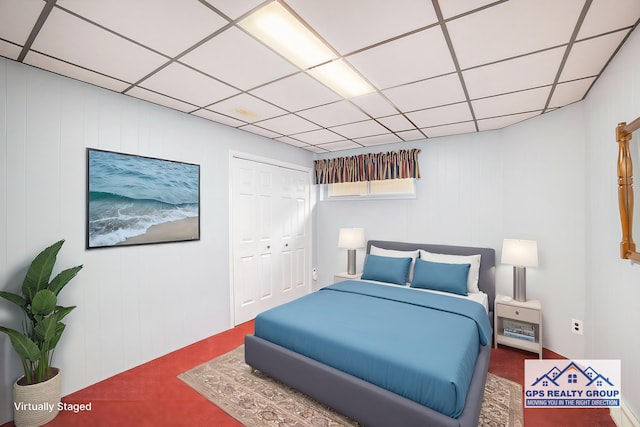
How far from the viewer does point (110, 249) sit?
260cm

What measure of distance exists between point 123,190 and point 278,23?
2.08m

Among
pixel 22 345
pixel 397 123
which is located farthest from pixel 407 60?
pixel 22 345

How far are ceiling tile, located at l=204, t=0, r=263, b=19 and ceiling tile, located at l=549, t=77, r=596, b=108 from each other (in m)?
2.53

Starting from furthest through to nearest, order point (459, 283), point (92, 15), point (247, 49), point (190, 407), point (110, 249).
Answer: point (459, 283)
point (110, 249)
point (190, 407)
point (247, 49)
point (92, 15)

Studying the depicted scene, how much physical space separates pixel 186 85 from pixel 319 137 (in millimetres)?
1969

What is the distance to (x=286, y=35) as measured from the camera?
5.84 feet

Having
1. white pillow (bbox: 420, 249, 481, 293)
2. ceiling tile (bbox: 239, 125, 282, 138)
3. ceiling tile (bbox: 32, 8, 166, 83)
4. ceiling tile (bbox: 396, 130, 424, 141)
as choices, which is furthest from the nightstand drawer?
ceiling tile (bbox: 32, 8, 166, 83)

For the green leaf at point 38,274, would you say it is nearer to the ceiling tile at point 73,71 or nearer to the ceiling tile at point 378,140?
the ceiling tile at point 73,71

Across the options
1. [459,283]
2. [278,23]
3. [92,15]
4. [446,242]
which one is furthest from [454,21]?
[446,242]

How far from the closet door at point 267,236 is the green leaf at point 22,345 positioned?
1.97 meters

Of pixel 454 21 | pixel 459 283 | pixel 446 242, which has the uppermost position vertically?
pixel 454 21

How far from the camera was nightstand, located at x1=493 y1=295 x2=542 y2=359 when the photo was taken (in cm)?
293

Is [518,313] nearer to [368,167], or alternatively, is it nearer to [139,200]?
[368,167]

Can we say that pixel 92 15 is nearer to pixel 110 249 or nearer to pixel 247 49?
pixel 247 49
